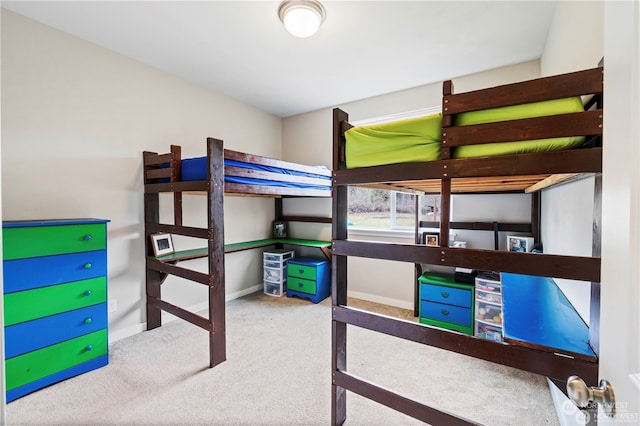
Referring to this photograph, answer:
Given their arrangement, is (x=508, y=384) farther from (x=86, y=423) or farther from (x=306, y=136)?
(x=306, y=136)

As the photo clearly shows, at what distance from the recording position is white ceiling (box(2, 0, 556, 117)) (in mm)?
1928

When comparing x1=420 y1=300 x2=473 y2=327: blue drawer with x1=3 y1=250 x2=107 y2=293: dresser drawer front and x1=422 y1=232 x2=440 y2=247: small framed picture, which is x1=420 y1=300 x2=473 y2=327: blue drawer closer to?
x1=422 y1=232 x2=440 y2=247: small framed picture

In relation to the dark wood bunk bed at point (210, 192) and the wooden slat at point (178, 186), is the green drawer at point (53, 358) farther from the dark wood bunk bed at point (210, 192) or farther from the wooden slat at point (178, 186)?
the wooden slat at point (178, 186)

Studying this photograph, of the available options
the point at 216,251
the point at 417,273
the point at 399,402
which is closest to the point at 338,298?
the point at 399,402

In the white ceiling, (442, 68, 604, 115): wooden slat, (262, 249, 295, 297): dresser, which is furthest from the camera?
(262, 249, 295, 297): dresser

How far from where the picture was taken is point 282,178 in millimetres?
2697

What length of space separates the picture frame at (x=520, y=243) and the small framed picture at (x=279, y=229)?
278cm

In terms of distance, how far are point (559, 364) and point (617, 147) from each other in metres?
0.81

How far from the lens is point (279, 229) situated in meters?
4.18

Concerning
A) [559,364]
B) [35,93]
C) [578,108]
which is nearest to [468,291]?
[559,364]

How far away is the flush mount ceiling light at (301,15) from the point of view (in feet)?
5.98

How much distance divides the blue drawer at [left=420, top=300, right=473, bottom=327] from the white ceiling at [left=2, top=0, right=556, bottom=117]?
2.28 m

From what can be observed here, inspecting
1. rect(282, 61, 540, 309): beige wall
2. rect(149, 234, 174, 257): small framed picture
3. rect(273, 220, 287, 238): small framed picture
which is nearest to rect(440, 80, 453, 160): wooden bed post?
rect(282, 61, 540, 309): beige wall

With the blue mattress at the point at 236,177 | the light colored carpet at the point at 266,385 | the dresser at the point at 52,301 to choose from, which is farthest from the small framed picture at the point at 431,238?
the dresser at the point at 52,301
